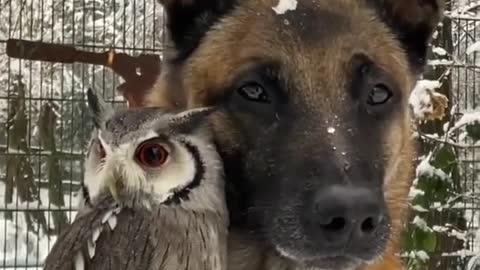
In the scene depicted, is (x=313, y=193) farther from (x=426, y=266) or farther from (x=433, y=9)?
(x=426, y=266)

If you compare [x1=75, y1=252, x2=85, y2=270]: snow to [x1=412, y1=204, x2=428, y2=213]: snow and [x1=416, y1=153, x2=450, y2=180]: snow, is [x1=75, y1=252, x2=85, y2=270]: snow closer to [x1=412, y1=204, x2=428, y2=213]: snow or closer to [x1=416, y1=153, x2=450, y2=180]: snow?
[x1=416, y1=153, x2=450, y2=180]: snow

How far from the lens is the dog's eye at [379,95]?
251cm

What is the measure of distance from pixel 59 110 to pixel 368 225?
580 centimetres

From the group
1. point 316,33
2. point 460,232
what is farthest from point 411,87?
point 460,232

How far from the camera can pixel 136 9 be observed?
797 centimetres

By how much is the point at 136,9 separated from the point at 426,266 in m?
3.02

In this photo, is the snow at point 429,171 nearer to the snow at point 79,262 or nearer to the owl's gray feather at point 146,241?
the owl's gray feather at point 146,241

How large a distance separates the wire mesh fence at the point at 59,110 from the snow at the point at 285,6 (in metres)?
4.86

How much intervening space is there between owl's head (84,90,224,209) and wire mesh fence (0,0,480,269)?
16.8 feet

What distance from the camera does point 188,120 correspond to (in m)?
2.26

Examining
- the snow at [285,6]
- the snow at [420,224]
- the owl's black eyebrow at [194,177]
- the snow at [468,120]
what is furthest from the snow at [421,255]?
Answer: the owl's black eyebrow at [194,177]

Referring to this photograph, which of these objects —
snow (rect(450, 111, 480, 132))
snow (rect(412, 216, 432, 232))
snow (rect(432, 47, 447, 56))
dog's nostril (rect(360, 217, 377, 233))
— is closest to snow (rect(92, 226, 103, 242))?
dog's nostril (rect(360, 217, 377, 233))

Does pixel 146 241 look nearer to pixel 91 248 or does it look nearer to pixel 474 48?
pixel 91 248

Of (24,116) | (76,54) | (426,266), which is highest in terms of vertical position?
(76,54)
